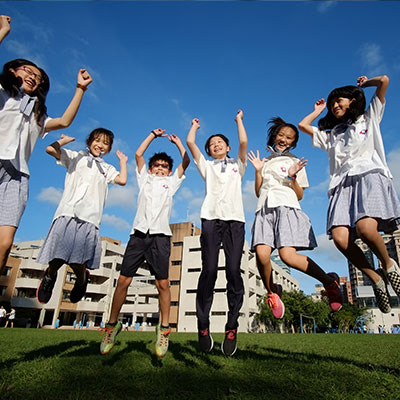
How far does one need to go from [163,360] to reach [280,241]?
2.22 m

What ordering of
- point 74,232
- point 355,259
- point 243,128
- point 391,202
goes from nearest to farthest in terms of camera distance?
point 391,202 → point 355,259 → point 74,232 → point 243,128

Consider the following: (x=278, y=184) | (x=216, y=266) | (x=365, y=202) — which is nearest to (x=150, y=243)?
(x=216, y=266)

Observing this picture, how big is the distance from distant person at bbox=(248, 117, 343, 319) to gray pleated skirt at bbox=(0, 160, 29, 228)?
3117 mm

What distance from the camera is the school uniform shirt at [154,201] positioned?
4574mm

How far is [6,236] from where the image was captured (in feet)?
10.3

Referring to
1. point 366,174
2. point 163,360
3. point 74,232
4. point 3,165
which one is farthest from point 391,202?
point 3,165

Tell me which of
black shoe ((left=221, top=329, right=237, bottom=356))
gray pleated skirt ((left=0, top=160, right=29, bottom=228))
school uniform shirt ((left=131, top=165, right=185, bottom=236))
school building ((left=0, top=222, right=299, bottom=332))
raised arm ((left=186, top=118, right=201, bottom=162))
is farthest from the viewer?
school building ((left=0, top=222, right=299, bottom=332))

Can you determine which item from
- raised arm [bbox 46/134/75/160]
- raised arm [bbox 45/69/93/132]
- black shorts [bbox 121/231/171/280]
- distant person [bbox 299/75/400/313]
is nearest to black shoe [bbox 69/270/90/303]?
black shorts [bbox 121/231/171/280]

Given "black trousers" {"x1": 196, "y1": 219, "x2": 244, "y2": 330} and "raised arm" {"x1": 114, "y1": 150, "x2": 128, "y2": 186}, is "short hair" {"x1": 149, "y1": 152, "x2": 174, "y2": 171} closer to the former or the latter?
"raised arm" {"x1": 114, "y1": 150, "x2": 128, "y2": 186}

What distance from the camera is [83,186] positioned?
450 cm

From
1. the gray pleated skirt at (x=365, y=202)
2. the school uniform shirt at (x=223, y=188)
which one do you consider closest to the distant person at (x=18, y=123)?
→ the school uniform shirt at (x=223, y=188)

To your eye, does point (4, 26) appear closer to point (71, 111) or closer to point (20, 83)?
point (20, 83)

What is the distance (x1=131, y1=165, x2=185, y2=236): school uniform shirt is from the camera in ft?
15.0

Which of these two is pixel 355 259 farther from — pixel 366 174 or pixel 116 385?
pixel 116 385
